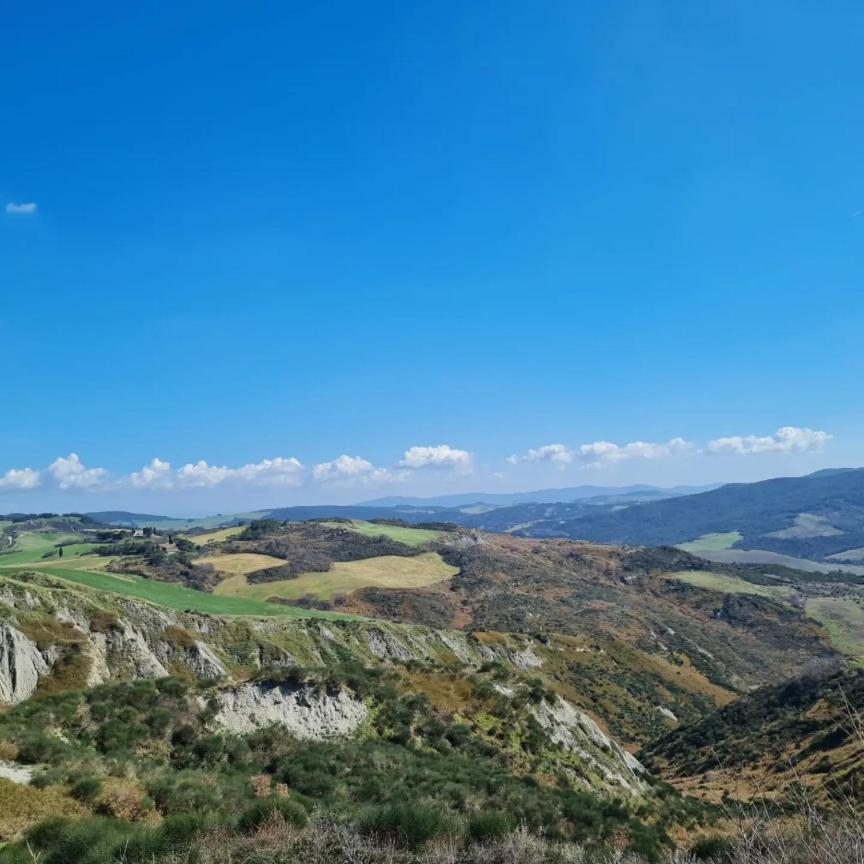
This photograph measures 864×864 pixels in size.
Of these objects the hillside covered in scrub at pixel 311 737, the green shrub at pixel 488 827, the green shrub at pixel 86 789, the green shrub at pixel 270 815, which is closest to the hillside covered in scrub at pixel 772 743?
the hillside covered in scrub at pixel 311 737

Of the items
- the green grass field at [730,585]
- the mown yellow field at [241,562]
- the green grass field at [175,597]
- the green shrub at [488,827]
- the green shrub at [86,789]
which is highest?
the green shrub at [86,789]

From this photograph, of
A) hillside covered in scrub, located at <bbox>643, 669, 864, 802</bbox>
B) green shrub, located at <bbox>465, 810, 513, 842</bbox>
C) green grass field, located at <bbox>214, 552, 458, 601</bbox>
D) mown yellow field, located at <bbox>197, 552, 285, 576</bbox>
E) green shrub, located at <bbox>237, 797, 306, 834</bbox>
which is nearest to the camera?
green shrub, located at <bbox>465, 810, 513, 842</bbox>

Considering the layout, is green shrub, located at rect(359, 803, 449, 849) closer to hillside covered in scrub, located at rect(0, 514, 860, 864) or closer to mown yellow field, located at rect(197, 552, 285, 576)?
hillside covered in scrub, located at rect(0, 514, 860, 864)

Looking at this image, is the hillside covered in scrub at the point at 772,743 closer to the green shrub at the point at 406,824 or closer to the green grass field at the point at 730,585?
the green shrub at the point at 406,824

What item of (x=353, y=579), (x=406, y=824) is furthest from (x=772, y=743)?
(x=353, y=579)

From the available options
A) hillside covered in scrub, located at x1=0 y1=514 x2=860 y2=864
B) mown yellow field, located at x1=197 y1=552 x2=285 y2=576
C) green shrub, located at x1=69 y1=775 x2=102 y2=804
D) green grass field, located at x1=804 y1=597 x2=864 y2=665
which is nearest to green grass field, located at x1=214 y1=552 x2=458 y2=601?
mown yellow field, located at x1=197 y1=552 x2=285 y2=576

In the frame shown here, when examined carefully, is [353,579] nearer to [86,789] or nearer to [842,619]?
[86,789]
